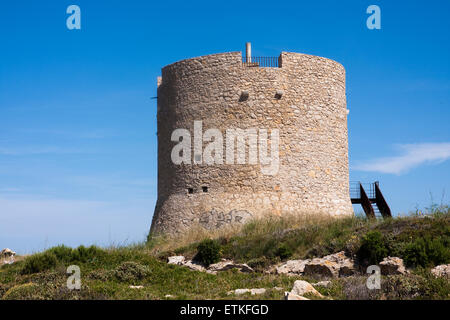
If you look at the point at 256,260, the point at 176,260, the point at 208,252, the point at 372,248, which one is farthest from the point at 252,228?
the point at 372,248

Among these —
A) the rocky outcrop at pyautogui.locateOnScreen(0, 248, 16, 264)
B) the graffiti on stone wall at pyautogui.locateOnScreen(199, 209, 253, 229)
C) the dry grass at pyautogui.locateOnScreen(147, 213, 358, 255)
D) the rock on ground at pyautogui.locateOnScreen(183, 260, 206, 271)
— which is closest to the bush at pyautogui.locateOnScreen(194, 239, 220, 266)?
the rock on ground at pyautogui.locateOnScreen(183, 260, 206, 271)

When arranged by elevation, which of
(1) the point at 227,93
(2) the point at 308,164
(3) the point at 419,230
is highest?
(1) the point at 227,93

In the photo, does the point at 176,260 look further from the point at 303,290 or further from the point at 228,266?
the point at 303,290

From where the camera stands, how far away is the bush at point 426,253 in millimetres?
11477

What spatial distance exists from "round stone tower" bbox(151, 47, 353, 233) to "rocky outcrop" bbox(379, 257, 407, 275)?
5.68 meters

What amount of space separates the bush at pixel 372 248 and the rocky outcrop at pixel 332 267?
1.15 feet

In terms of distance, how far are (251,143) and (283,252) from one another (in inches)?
192

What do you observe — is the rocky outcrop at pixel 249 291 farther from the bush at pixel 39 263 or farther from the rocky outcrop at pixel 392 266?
the bush at pixel 39 263

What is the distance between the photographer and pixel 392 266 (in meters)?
11.7
